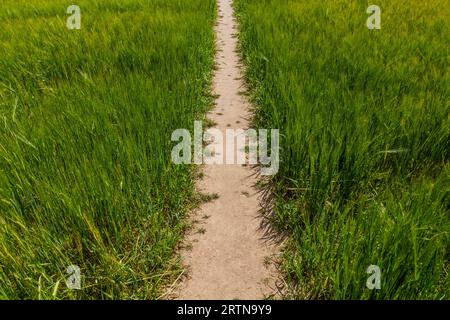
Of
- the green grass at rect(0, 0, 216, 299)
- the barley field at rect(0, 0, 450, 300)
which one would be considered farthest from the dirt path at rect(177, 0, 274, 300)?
the green grass at rect(0, 0, 216, 299)

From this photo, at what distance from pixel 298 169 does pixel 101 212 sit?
3.95ft

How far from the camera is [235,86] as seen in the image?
12.4 ft

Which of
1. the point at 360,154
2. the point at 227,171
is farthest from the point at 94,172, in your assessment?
the point at 360,154

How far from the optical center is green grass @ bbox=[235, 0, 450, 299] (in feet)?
4.64

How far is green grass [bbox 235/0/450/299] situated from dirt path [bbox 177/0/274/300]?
0.15 meters

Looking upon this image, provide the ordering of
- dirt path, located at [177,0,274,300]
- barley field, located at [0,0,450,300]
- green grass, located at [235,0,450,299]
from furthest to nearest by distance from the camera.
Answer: dirt path, located at [177,0,274,300] < barley field, located at [0,0,450,300] < green grass, located at [235,0,450,299]

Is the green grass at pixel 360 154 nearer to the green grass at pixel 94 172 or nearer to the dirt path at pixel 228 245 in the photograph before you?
the dirt path at pixel 228 245

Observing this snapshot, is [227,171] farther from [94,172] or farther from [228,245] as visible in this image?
[94,172]

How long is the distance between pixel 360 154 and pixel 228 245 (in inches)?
37.1

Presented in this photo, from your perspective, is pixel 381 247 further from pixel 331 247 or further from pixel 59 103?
pixel 59 103

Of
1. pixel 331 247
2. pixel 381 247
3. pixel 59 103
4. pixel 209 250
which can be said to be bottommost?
pixel 209 250

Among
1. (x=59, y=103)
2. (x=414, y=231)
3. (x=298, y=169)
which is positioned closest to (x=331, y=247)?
(x=414, y=231)

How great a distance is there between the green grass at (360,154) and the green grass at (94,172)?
0.71m

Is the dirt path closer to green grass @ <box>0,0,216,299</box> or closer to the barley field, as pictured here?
the barley field
